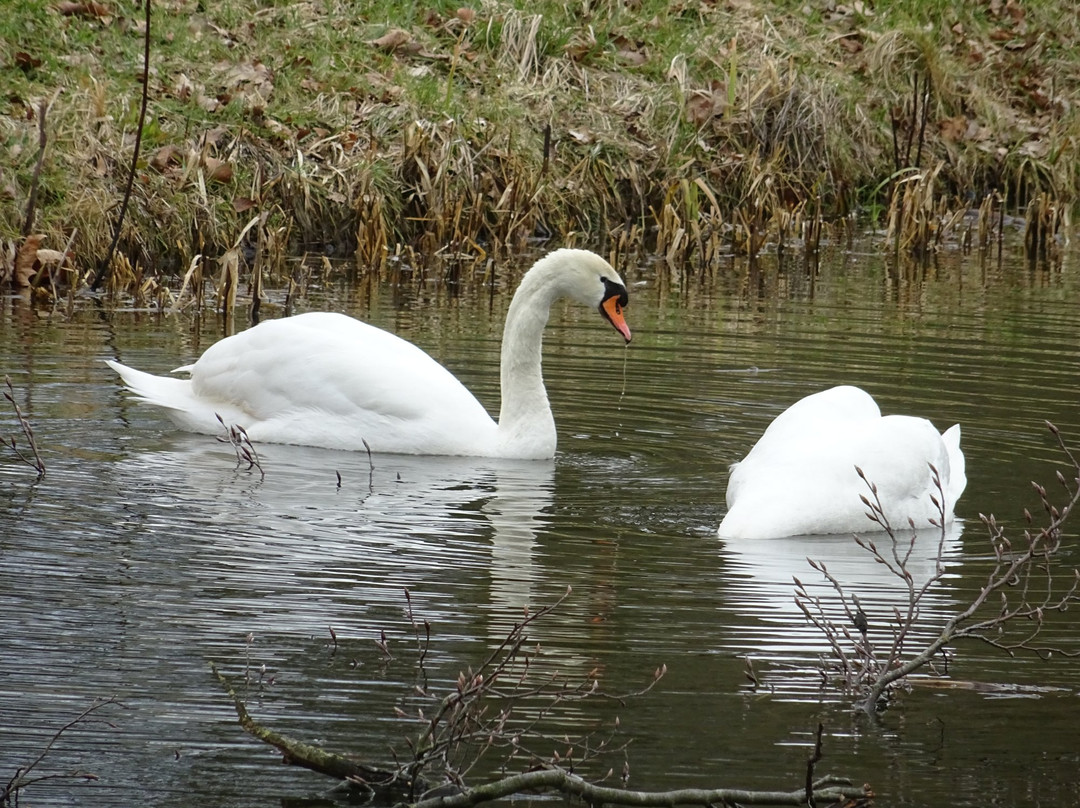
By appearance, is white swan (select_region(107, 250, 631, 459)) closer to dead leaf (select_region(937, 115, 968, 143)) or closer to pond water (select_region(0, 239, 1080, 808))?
pond water (select_region(0, 239, 1080, 808))

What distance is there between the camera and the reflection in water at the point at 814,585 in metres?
5.55

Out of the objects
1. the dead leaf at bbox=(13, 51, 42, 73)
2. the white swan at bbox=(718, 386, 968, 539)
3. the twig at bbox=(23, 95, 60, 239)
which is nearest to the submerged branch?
the white swan at bbox=(718, 386, 968, 539)

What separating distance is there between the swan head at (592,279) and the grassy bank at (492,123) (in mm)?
4366

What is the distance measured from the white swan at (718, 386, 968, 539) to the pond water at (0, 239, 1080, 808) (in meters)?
0.12

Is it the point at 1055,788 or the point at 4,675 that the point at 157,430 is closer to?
the point at 4,675

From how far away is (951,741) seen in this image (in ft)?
15.2

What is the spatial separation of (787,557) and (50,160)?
9.28 meters

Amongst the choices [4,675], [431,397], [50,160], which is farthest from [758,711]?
[50,160]

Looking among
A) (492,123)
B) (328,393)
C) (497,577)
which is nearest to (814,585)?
(497,577)

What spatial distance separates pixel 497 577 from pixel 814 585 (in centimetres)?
108

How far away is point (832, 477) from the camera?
712 centimetres

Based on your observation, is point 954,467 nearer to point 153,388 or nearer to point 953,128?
point 153,388

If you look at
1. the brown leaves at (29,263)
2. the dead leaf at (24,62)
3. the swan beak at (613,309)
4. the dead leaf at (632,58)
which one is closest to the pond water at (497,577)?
the swan beak at (613,309)

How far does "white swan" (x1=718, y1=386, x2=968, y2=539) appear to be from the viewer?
6.98m
